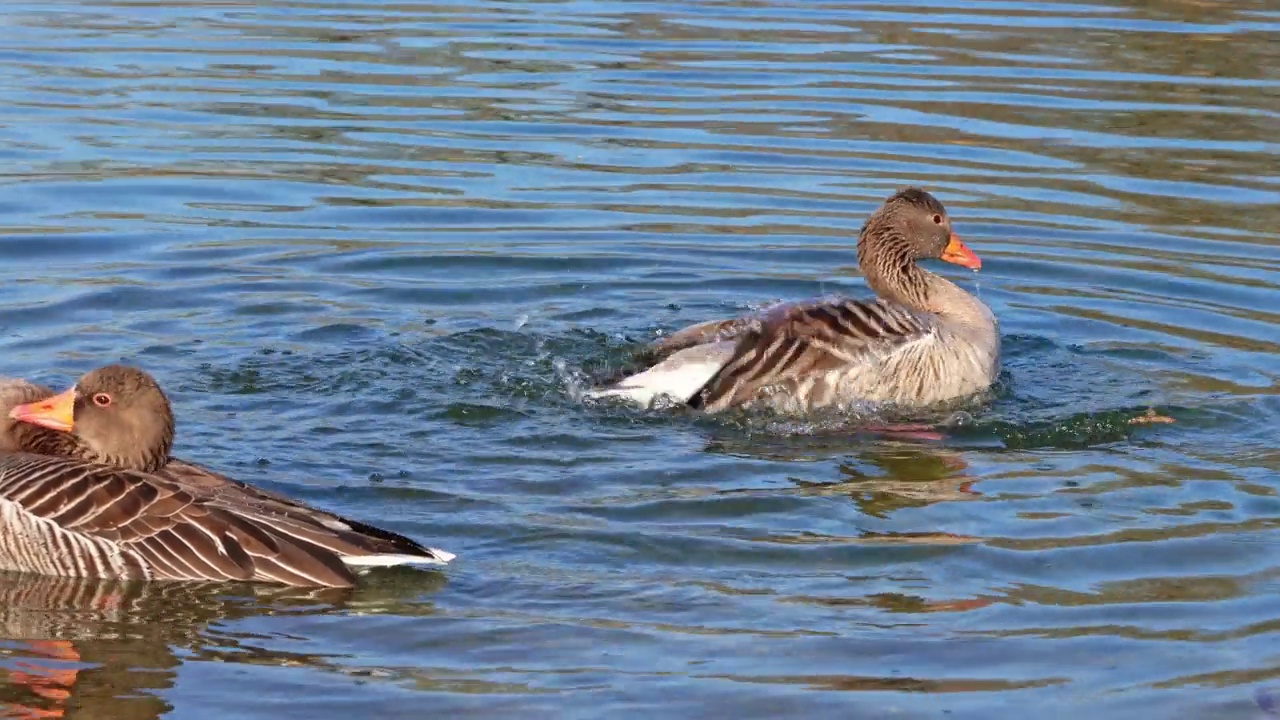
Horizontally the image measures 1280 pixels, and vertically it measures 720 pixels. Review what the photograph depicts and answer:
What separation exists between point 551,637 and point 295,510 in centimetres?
153

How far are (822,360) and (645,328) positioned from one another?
166cm

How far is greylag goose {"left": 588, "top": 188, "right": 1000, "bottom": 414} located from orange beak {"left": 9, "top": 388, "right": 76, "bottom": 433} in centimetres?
323

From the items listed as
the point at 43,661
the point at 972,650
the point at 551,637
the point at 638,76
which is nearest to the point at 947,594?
the point at 972,650

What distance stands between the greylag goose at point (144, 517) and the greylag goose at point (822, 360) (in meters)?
2.96

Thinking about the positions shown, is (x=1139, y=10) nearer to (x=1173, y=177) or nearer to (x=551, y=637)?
(x=1173, y=177)

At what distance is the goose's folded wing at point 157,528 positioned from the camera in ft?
28.3

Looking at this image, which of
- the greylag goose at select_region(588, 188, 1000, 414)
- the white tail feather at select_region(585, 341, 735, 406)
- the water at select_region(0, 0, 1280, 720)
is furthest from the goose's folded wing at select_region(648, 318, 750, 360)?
the water at select_region(0, 0, 1280, 720)

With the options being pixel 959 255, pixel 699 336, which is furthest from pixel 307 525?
pixel 959 255

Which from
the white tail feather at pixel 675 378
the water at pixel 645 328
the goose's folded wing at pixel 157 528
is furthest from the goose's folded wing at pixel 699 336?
the goose's folded wing at pixel 157 528

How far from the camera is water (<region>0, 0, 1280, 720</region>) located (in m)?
7.88

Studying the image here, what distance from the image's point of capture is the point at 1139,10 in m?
21.3

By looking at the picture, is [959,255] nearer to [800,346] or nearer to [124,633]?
[800,346]

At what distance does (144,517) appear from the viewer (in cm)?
883

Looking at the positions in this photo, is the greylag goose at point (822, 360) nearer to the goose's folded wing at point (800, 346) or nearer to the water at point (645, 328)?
the goose's folded wing at point (800, 346)
